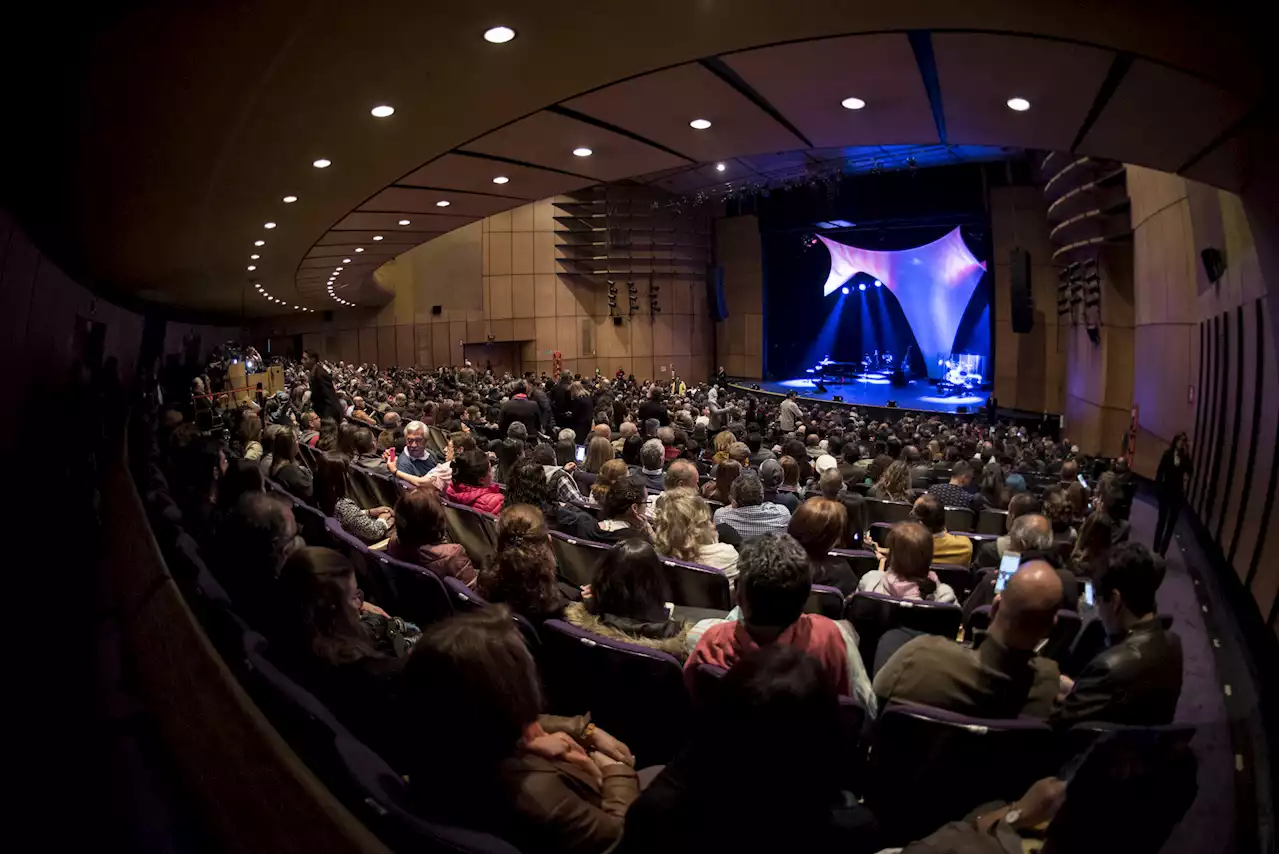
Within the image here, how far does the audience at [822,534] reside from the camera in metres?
3.39

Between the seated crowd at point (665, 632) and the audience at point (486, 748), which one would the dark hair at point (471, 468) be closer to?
the seated crowd at point (665, 632)

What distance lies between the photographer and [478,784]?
162 cm

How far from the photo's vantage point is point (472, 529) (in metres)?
4.44

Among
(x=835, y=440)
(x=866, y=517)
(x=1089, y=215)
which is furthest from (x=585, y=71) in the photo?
(x=1089, y=215)

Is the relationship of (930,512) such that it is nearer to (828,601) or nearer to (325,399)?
(828,601)

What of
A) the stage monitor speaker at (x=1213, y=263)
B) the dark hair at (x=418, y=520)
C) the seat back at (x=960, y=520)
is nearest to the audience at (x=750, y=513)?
the dark hair at (x=418, y=520)

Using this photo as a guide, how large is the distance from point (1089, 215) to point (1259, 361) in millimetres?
6617

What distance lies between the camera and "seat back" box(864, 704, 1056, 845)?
6.36ft

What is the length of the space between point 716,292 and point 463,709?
23186mm

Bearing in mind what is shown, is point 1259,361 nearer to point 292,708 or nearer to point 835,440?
point 835,440

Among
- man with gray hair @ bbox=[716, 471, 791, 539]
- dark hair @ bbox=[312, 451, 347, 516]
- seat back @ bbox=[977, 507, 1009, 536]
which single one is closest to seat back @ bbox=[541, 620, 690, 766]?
man with gray hair @ bbox=[716, 471, 791, 539]

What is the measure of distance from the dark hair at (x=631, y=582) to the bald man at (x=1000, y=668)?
2.73 ft

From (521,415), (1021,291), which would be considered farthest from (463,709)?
(1021,291)

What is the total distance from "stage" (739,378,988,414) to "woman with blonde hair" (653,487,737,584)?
15717 millimetres
